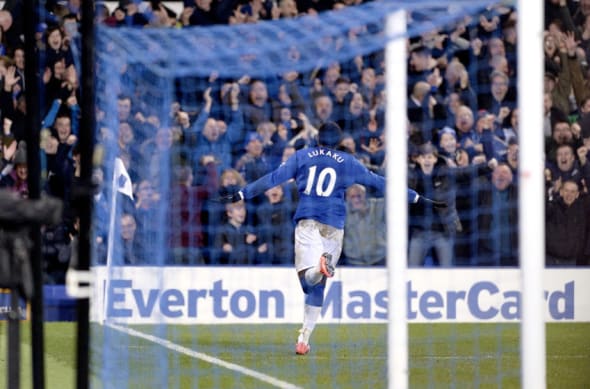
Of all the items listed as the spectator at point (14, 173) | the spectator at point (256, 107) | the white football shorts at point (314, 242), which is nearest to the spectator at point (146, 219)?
the white football shorts at point (314, 242)

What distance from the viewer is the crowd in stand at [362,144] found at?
470 inches

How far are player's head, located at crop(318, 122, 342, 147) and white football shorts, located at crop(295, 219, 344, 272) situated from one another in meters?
0.69

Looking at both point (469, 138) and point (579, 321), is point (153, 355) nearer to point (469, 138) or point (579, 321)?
point (469, 138)

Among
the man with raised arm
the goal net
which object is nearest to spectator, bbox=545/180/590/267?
the goal net

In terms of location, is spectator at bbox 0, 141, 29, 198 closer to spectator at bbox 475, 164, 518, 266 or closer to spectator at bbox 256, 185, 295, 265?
spectator at bbox 256, 185, 295, 265

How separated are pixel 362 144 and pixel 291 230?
1168mm

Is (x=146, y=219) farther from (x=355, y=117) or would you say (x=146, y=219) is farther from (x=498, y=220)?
(x=498, y=220)

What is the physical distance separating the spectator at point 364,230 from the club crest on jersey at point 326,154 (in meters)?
1.36

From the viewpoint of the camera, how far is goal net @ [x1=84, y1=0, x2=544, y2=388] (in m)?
10.2

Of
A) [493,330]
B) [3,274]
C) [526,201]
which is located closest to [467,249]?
[493,330]

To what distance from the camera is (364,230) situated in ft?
41.1

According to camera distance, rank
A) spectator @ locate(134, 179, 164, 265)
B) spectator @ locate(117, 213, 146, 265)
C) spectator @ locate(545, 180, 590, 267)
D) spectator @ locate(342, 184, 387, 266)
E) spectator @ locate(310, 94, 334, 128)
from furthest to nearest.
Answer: spectator @ locate(545, 180, 590, 267) < spectator @ locate(342, 184, 387, 266) < spectator @ locate(310, 94, 334, 128) < spectator @ locate(117, 213, 146, 265) < spectator @ locate(134, 179, 164, 265)

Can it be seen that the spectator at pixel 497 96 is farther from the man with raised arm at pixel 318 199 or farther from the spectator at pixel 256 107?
the spectator at pixel 256 107

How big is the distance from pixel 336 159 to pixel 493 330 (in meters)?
2.99
